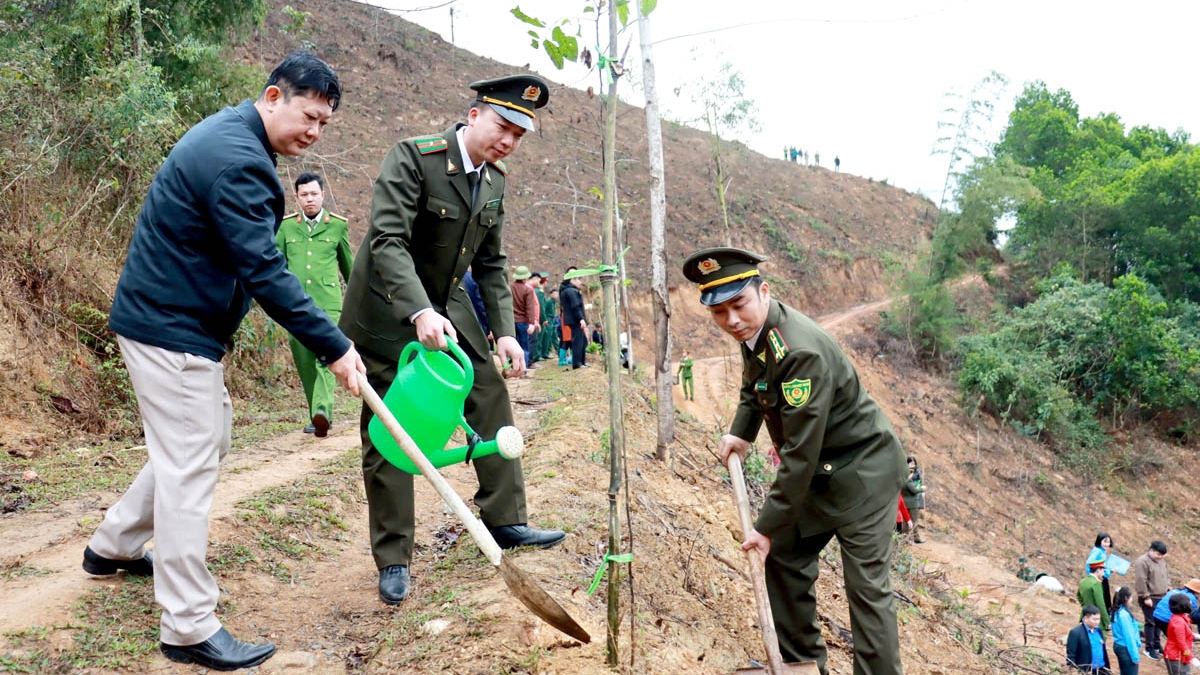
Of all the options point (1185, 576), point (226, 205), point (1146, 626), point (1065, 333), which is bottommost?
point (1185, 576)

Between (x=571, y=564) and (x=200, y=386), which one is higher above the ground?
(x=200, y=386)

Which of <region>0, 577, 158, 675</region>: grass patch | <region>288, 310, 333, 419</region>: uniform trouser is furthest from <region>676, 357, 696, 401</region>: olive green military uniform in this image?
<region>0, 577, 158, 675</region>: grass patch

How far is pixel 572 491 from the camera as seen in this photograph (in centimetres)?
534

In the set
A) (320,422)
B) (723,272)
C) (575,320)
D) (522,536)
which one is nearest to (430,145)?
(723,272)

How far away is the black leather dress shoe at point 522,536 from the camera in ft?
13.0

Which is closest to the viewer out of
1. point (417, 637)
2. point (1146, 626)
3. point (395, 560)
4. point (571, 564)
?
point (417, 637)

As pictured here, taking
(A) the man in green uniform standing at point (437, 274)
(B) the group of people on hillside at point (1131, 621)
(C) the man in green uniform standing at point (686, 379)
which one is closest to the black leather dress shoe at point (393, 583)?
(A) the man in green uniform standing at point (437, 274)

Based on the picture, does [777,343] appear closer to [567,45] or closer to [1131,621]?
[567,45]

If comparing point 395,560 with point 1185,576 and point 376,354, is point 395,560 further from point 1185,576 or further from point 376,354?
point 1185,576

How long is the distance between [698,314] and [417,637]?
25.0m

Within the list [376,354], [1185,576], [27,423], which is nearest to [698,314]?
[1185,576]

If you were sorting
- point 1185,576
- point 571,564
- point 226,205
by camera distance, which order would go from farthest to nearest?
point 1185,576
point 571,564
point 226,205

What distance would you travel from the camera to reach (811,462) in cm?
356

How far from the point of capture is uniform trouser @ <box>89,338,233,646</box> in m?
2.76
